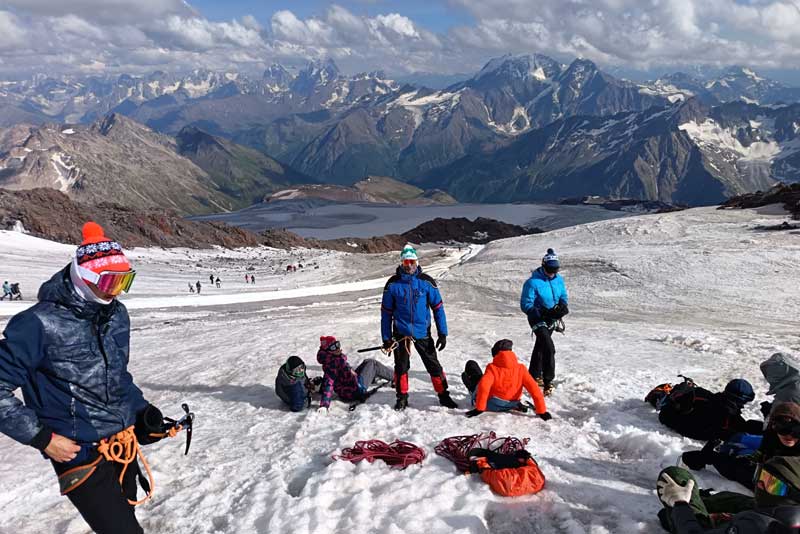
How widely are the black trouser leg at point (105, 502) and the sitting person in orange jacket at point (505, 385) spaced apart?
5545mm

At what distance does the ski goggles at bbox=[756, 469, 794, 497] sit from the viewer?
4.70 meters

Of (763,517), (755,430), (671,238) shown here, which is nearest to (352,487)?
(763,517)

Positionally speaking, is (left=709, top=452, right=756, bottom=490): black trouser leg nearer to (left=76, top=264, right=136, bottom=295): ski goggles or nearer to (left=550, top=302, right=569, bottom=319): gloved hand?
(left=550, top=302, right=569, bottom=319): gloved hand

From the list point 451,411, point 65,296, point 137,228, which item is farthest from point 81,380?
point 137,228

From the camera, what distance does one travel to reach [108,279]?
4086 millimetres

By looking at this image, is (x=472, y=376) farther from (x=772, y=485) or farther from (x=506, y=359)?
(x=772, y=485)

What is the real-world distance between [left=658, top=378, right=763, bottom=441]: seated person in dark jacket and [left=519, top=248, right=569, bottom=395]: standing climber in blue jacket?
101 inches

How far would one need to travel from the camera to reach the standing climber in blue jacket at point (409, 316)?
29.8ft

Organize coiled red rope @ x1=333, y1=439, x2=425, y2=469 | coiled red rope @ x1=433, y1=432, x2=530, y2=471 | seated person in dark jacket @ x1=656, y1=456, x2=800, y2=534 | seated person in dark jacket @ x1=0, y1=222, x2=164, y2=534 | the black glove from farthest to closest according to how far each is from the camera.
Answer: coiled red rope @ x1=333, y1=439, x2=425, y2=469 → coiled red rope @ x1=433, y1=432, x2=530, y2=471 → the black glove → seated person in dark jacket @ x1=656, y1=456, x2=800, y2=534 → seated person in dark jacket @ x1=0, y1=222, x2=164, y2=534

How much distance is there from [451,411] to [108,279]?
6.65 meters

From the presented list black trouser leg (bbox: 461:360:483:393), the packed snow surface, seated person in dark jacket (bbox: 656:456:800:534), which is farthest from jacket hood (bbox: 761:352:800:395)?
black trouser leg (bbox: 461:360:483:393)

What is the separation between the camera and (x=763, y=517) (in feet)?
11.9

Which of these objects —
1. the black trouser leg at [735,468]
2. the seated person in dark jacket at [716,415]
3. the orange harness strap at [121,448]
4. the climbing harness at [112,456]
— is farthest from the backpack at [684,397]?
the orange harness strap at [121,448]

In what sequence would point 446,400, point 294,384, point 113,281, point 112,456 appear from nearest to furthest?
point 113,281 < point 112,456 < point 446,400 < point 294,384
